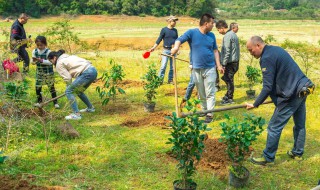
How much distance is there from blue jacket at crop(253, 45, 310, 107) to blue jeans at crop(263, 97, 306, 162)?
5.4 inches

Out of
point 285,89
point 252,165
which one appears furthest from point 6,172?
point 285,89

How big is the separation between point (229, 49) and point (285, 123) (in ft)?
11.2

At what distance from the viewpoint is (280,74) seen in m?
5.13

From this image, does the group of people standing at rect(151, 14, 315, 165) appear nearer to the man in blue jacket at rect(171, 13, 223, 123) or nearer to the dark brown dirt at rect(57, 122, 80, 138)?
the man in blue jacket at rect(171, 13, 223, 123)

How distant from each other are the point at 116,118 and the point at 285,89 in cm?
372

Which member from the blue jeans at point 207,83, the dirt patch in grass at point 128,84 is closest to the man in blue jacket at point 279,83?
the blue jeans at point 207,83

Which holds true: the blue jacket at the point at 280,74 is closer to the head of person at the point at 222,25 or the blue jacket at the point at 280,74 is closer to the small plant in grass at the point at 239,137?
the small plant in grass at the point at 239,137

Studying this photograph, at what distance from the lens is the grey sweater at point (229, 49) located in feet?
27.6

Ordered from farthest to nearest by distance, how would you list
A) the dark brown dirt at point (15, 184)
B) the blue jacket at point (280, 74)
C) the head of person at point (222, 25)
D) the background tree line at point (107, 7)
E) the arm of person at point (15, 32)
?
the background tree line at point (107, 7) < the arm of person at point (15, 32) < the head of person at point (222, 25) < the blue jacket at point (280, 74) < the dark brown dirt at point (15, 184)

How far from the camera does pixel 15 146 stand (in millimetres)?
5891

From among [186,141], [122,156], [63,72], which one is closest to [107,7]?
[63,72]

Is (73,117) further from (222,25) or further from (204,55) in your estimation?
(222,25)

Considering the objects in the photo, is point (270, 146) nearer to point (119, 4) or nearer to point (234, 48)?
point (234, 48)

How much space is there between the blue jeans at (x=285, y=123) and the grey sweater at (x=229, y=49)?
10.3 feet
